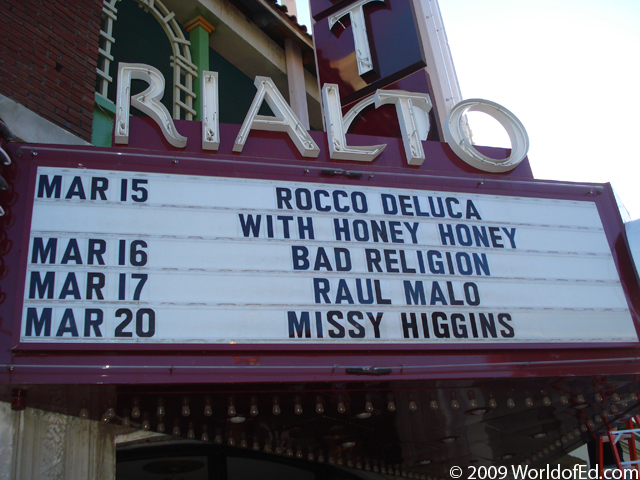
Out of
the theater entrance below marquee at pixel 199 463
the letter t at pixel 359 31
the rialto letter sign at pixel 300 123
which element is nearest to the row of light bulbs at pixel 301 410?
the theater entrance below marquee at pixel 199 463

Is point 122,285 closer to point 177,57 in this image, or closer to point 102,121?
point 102,121

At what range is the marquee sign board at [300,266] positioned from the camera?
4.68m

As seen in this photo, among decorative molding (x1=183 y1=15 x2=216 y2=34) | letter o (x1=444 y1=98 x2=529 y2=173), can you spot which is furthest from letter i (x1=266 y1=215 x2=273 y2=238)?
decorative molding (x1=183 y1=15 x2=216 y2=34)

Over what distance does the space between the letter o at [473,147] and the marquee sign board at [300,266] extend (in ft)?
1.45

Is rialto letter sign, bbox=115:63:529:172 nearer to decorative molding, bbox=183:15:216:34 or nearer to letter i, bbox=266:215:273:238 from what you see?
letter i, bbox=266:215:273:238

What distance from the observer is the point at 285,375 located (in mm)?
4688

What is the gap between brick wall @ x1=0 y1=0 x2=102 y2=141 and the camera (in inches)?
249

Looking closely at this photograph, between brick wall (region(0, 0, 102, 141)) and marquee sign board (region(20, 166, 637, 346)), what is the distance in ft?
5.39

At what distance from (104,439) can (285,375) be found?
2.02 meters

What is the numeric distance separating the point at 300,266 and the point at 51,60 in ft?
12.6

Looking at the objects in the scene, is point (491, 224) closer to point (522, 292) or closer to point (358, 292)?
point (522, 292)

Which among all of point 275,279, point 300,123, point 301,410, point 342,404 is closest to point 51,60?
point 300,123

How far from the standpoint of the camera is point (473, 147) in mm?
6582

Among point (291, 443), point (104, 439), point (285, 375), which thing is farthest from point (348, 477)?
point (285, 375)
